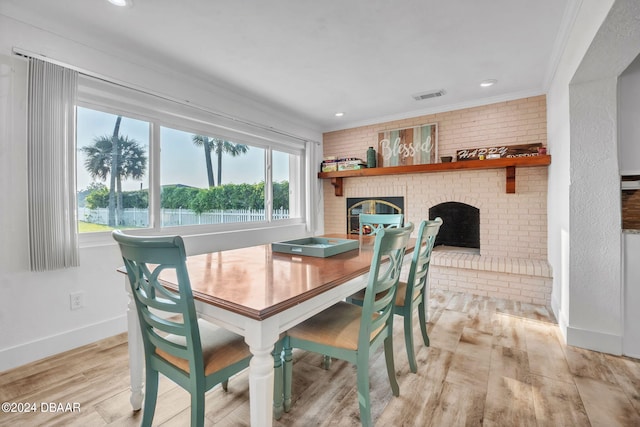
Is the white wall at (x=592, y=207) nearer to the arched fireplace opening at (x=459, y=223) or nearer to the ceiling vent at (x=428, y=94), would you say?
the ceiling vent at (x=428, y=94)

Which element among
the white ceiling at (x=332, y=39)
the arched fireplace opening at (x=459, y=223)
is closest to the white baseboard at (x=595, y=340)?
the arched fireplace opening at (x=459, y=223)

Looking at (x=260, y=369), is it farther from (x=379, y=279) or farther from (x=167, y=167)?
(x=167, y=167)

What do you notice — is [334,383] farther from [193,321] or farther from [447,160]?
[447,160]

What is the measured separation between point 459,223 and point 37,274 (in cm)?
427

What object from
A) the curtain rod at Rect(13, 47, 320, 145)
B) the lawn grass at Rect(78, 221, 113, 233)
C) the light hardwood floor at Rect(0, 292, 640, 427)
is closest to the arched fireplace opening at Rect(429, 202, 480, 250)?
the light hardwood floor at Rect(0, 292, 640, 427)

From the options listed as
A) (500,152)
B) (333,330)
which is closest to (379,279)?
(333,330)

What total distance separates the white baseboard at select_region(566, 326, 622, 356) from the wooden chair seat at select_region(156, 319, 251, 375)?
238cm

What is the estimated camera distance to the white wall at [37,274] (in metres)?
1.86

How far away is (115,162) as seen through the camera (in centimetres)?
252

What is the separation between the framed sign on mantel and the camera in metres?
3.90

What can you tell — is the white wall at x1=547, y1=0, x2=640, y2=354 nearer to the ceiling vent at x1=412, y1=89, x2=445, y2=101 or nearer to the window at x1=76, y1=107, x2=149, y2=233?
the ceiling vent at x1=412, y1=89, x2=445, y2=101

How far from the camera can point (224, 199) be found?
351cm

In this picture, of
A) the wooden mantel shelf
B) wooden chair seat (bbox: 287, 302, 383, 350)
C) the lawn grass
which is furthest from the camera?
the wooden mantel shelf

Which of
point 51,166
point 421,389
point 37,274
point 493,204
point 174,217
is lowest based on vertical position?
point 421,389
